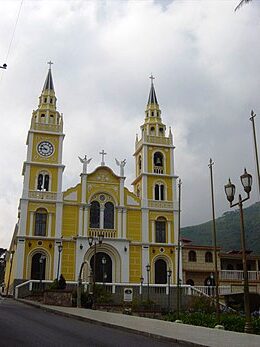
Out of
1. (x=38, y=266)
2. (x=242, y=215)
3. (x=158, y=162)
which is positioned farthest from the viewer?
(x=158, y=162)

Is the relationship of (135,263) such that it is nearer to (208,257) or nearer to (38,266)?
(208,257)

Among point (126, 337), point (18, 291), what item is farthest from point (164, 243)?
point (126, 337)

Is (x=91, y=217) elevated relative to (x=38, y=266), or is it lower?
elevated

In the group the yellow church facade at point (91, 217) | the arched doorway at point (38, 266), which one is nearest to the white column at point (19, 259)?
the yellow church facade at point (91, 217)

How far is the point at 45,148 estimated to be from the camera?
47062 millimetres

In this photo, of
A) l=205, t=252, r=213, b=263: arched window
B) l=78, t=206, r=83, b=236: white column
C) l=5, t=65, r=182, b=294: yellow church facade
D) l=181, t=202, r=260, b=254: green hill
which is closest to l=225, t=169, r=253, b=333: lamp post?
l=5, t=65, r=182, b=294: yellow church facade

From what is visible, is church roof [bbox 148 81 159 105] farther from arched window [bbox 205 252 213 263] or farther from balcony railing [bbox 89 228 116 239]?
arched window [bbox 205 252 213 263]

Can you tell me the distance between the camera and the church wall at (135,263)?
1738 inches

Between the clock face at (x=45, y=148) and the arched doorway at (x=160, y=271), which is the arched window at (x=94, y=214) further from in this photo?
the arched doorway at (x=160, y=271)

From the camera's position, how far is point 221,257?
157 ft

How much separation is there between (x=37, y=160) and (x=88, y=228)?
8541 mm

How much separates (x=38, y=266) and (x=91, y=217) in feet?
23.0

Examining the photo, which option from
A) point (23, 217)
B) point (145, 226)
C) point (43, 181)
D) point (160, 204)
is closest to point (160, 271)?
point (145, 226)

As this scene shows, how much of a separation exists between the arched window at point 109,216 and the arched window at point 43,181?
6.22 metres
